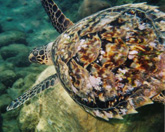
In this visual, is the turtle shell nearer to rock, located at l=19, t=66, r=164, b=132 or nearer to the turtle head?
rock, located at l=19, t=66, r=164, b=132

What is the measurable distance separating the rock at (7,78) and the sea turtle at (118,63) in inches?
128

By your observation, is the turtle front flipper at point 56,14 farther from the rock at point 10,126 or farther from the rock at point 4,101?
the rock at point 10,126

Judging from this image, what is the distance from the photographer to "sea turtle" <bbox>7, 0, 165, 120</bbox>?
1275 millimetres

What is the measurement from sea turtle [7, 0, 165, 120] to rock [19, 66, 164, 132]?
1.12 feet

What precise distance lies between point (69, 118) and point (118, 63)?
122 centimetres

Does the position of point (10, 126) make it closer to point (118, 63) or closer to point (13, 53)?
point (118, 63)

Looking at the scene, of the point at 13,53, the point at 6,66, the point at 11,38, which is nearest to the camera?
the point at 6,66

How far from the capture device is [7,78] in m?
4.02

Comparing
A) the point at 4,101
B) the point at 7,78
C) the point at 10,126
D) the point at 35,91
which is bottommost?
the point at 10,126

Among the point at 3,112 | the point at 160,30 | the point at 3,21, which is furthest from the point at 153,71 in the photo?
the point at 3,21

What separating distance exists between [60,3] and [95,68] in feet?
29.4

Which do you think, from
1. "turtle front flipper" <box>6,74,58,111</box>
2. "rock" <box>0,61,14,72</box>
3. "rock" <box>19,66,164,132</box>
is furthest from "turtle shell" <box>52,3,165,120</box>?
"rock" <box>0,61,14,72</box>

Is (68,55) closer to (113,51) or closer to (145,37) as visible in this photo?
(113,51)

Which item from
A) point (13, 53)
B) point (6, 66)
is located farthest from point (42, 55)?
point (13, 53)
